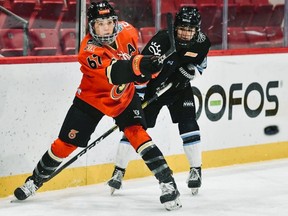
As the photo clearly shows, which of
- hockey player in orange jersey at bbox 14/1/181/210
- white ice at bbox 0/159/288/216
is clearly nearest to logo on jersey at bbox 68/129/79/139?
hockey player in orange jersey at bbox 14/1/181/210

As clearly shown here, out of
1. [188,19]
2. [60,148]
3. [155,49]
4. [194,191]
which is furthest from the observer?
[194,191]

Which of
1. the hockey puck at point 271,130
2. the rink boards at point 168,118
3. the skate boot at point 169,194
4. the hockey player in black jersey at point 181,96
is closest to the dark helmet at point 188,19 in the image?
the hockey player in black jersey at point 181,96

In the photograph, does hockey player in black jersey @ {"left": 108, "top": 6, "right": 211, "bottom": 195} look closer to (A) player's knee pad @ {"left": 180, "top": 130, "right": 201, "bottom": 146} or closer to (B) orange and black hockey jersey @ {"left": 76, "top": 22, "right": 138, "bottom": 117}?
(A) player's knee pad @ {"left": 180, "top": 130, "right": 201, "bottom": 146}

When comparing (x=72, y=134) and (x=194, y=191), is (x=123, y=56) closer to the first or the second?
(x=72, y=134)

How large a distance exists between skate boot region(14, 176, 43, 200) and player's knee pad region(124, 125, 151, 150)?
1.81ft

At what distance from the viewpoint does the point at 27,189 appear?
169 inches

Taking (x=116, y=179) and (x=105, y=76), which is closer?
(x=105, y=76)

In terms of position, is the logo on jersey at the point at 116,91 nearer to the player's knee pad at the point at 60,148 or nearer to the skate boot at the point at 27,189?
the player's knee pad at the point at 60,148

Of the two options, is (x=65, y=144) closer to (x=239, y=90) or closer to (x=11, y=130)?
(x=11, y=130)

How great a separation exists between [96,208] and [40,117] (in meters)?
0.66

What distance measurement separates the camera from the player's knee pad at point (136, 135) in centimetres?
411

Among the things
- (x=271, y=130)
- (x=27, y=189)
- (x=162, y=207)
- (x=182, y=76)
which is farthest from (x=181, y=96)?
(x=271, y=130)

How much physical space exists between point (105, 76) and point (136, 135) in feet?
1.14

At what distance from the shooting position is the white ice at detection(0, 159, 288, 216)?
13.6 ft
